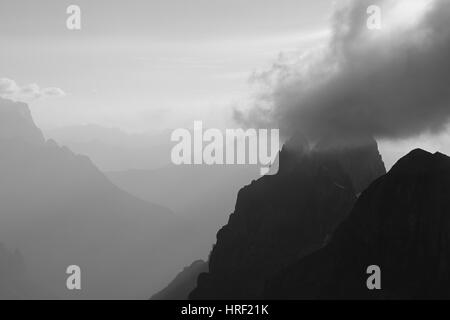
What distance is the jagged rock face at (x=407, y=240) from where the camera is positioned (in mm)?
180000

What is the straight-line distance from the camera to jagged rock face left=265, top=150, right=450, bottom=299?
180 metres

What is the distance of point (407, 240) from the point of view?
189 m

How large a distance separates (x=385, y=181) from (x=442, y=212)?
73.1 feet
